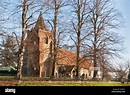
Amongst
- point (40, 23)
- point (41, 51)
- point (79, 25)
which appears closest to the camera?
point (79, 25)

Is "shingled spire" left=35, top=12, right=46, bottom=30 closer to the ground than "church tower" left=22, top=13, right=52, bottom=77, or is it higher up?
higher up

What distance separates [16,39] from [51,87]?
1736 millimetres

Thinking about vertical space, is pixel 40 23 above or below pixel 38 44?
above

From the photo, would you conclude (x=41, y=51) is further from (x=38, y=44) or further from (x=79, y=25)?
(x=79, y=25)

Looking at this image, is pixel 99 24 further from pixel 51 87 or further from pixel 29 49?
pixel 29 49

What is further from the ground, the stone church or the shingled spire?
the shingled spire

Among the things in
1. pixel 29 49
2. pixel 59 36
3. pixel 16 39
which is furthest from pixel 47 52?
pixel 16 39

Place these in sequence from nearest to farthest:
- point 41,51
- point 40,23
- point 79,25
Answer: point 79,25, point 40,23, point 41,51

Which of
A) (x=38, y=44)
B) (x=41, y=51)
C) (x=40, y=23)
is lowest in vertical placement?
(x=41, y=51)

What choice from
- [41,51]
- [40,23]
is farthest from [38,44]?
[40,23]

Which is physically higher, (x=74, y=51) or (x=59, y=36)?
(x=59, y=36)

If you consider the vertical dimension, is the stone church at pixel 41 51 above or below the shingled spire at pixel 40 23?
below

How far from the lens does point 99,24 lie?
2.26m

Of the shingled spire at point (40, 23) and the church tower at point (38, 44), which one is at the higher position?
the shingled spire at point (40, 23)
